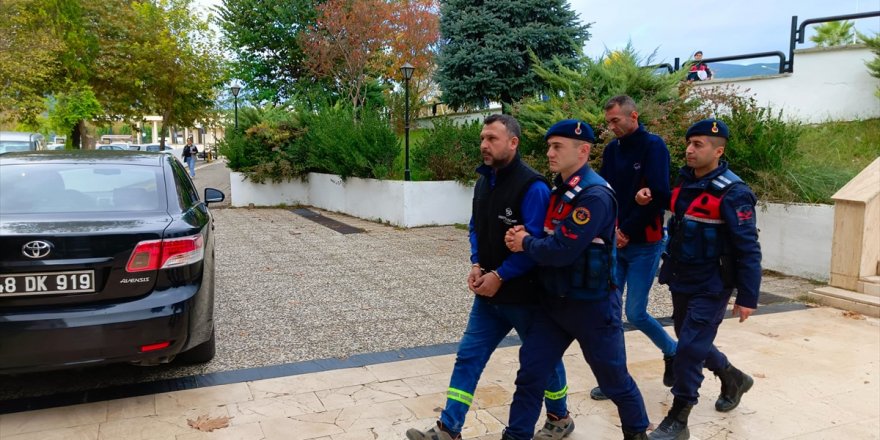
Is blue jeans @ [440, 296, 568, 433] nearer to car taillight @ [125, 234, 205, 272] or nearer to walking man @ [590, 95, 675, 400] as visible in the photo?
walking man @ [590, 95, 675, 400]

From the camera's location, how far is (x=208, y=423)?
11.5 feet

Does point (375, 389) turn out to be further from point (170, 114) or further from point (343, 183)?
point (170, 114)

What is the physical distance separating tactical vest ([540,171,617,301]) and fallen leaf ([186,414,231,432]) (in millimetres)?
2010

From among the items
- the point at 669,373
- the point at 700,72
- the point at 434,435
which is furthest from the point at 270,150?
the point at 434,435

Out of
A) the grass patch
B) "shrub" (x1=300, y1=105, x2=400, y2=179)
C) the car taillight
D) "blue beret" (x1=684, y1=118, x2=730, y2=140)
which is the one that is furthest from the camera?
"shrub" (x1=300, y1=105, x2=400, y2=179)

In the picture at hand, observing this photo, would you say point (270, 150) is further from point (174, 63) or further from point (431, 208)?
point (174, 63)

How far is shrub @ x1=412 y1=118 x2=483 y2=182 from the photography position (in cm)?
1220

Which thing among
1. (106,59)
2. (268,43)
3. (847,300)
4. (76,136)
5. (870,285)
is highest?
(268,43)

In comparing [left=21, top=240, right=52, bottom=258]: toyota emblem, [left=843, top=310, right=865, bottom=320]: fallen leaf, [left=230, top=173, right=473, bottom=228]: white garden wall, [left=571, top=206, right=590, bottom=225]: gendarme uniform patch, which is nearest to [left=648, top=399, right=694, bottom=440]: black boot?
[left=571, top=206, right=590, bottom=225]: gendarme uniform patch

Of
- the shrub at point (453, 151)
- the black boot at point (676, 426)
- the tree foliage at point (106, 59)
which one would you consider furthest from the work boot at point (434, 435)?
the tree foliage at point (106, 59)

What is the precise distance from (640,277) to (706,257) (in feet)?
2.00

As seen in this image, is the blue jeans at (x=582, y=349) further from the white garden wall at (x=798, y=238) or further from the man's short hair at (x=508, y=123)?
the white garden wall at (x=798, y=238)

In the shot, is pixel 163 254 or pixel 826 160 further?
pixel 826 160

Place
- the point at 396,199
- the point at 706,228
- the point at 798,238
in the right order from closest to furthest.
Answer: the point at 706,228
the point at 798,238
the point at 396,199
